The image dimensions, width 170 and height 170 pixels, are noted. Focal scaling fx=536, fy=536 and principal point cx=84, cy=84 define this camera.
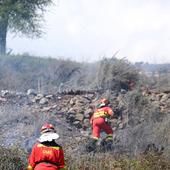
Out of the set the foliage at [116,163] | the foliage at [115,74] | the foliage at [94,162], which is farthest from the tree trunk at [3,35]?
the foliage at [116,163]

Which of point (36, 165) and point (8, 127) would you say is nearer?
point (36, 165)

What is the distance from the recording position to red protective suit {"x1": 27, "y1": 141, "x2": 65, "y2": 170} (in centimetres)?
940

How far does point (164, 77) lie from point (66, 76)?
5.05 meters

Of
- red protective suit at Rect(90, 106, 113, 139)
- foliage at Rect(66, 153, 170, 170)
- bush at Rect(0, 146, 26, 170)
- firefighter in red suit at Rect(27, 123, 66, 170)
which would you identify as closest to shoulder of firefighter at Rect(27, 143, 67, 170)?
firefighter in red suit at Rect(27, 123, 66, 170)

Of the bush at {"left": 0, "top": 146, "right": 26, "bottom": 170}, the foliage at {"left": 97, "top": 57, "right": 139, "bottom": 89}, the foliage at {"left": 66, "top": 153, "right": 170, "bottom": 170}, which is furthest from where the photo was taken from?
the foliage at {"left": 97, "top": 57, "right": 139, "bottom": 89}

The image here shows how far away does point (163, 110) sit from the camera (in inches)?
783

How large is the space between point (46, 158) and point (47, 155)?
55mm

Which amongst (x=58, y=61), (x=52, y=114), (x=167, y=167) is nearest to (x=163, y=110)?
(x=52, y=114)

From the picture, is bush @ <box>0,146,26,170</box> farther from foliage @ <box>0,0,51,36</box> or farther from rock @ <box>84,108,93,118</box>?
foliage @ <box>0,0,51,36</box>

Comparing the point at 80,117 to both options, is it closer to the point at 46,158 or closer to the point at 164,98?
the point at 164,98

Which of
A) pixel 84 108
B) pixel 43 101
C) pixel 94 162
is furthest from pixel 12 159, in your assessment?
pixel 43 101

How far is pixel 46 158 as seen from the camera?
370 inches

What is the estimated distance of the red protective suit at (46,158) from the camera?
940cm

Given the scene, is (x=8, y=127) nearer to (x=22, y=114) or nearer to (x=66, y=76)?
(x=22, y=114)
